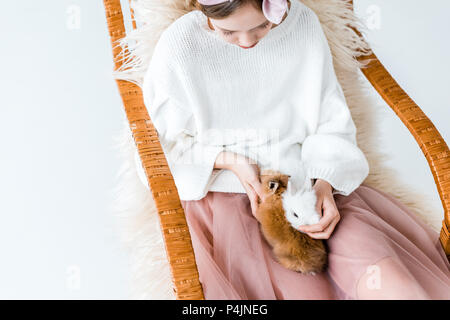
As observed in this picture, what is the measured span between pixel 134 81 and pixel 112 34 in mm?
147

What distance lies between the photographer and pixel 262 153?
3.87 ft

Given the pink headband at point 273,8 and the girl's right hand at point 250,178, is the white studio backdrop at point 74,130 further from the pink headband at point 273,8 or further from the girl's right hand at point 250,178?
the pink headband at point 273,8

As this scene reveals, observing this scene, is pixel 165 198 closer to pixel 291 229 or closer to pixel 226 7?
pixel 291 229

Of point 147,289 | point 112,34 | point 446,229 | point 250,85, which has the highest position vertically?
point 112,34

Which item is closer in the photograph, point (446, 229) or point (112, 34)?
point (446, 229)

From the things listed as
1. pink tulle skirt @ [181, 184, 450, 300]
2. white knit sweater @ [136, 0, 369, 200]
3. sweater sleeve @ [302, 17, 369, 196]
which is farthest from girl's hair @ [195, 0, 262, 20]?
pink tulle skirt @ [181, 184, 450, 300]

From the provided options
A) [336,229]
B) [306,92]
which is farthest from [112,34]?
[336,229]

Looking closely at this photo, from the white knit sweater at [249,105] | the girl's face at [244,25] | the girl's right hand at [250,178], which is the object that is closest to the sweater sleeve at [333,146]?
the white knit sweater at [249,105]

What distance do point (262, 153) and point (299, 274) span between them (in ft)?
0.95

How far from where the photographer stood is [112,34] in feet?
4.19

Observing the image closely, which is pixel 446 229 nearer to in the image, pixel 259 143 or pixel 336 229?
pixel 336 229

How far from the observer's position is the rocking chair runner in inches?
36.1

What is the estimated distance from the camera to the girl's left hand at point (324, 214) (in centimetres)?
100

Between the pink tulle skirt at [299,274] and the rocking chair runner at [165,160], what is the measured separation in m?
0.08
